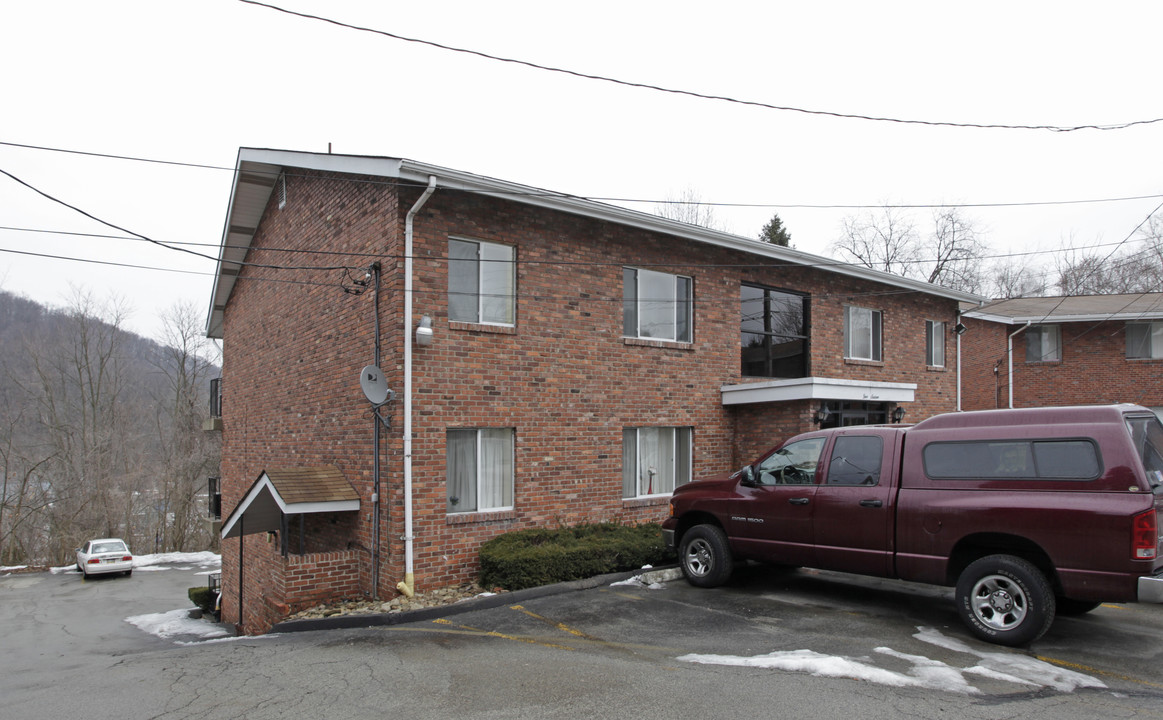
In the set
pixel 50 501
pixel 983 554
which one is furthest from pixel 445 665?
pixel 50 501

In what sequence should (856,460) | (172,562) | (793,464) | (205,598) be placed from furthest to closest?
(172,562), (205,598), (793,464), (856,460)

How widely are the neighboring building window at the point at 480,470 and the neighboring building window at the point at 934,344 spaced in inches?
470

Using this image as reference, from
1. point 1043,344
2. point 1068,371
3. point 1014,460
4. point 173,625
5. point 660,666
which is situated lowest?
point 173,625

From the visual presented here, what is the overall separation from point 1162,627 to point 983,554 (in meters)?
2.20

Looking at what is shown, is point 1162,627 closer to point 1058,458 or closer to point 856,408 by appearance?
point 1058,458

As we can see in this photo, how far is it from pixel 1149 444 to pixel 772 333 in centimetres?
839

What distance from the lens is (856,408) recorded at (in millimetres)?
13992

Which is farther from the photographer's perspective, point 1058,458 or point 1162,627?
point 1162,627

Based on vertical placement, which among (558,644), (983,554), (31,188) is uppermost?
(31,188)

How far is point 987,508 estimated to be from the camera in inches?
260

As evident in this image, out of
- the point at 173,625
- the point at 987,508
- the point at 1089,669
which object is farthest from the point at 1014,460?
the point at 173,625

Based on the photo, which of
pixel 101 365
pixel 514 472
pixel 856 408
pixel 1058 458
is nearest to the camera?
pixel 1058 458

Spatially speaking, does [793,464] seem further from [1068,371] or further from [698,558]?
[1068,371]

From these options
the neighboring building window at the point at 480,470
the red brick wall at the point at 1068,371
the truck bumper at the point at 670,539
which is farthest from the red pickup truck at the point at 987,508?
the red brick wall at the point at 1068,371
